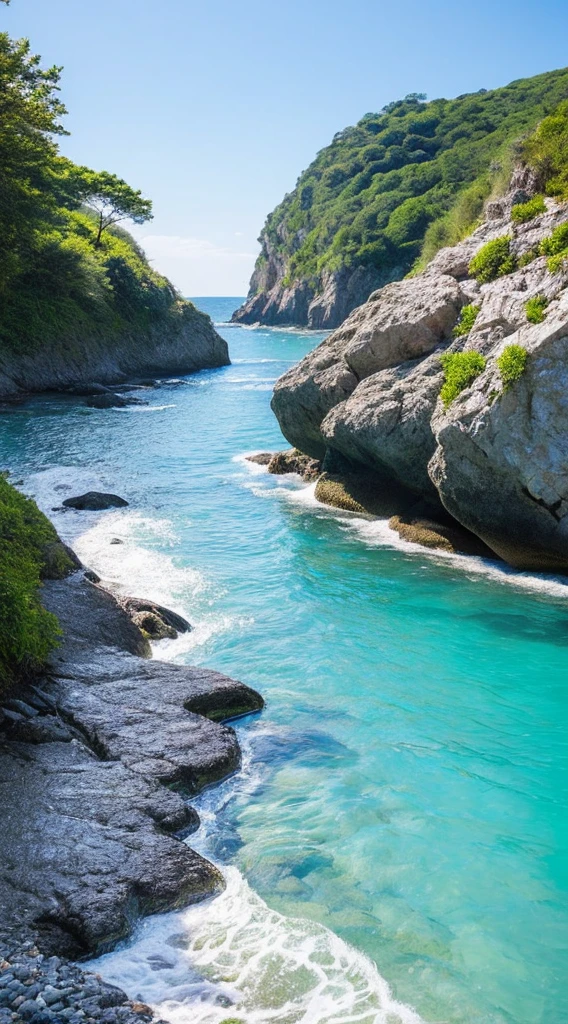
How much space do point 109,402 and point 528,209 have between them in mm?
26945

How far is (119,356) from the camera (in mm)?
50812

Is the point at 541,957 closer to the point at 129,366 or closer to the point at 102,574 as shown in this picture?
the point at 102,574

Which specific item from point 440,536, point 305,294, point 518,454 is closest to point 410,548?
point 440,536

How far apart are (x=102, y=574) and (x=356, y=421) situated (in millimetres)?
7186

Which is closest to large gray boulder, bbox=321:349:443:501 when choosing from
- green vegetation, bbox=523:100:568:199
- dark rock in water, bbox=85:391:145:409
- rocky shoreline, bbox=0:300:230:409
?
green vegetation, bbox=523:100:568:199

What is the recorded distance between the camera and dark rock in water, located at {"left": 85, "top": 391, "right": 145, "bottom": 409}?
4019cm

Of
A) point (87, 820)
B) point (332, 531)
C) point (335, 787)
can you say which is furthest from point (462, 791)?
point (332, 531)

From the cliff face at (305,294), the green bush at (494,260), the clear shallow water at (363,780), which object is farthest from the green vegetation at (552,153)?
the cliff face at (305,294)

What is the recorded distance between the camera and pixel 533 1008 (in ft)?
20.8

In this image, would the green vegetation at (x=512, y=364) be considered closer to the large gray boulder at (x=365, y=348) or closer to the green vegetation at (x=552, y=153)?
the large gray boulder at (x=365, y=348)

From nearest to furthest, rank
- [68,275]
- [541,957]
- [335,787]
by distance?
1. [541,957]
2. [335,787]
3. [68,275]

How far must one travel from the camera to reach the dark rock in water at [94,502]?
2180cm

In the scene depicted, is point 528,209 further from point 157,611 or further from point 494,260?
point 157,611

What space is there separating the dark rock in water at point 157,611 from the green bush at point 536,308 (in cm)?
886
